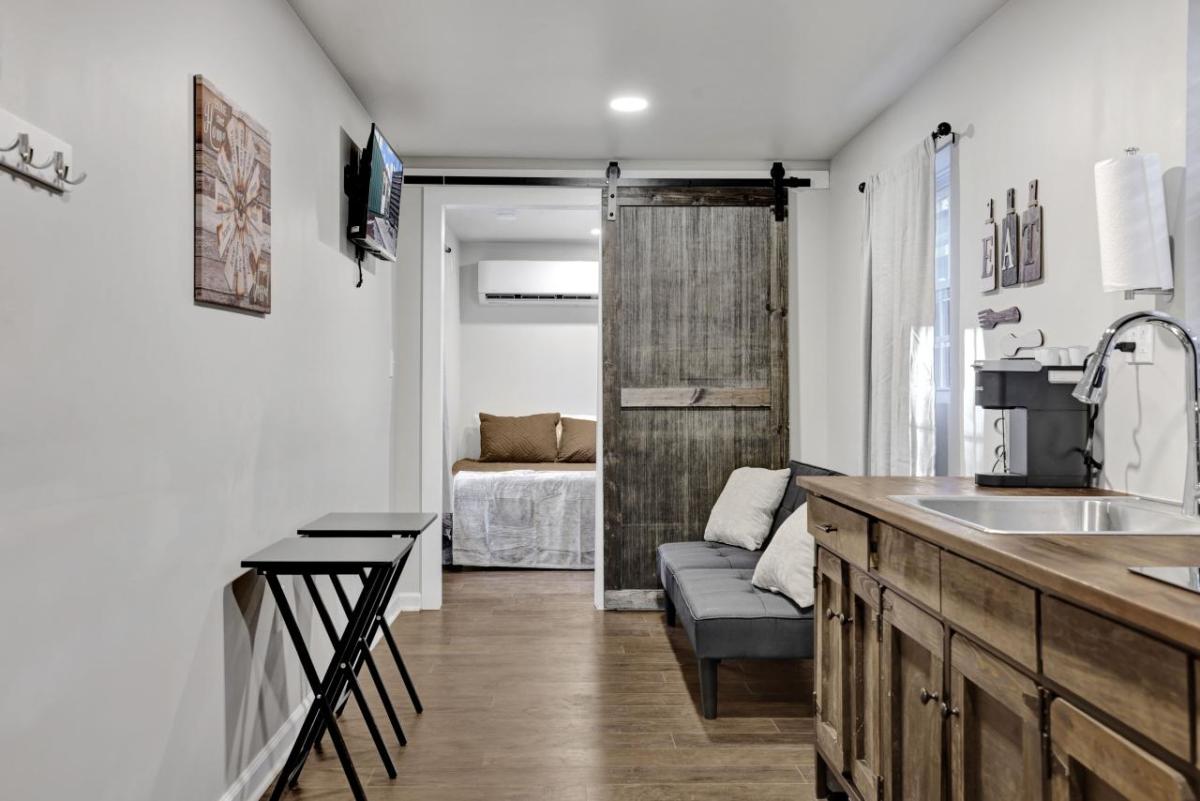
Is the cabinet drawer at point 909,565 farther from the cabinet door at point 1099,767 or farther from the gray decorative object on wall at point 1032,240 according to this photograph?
the gray decorative object on wall at point 1032,240

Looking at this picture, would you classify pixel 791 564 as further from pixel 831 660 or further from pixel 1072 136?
pixel 1072 136

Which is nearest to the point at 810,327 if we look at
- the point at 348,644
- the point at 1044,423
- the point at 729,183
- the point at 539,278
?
the point at 729,183

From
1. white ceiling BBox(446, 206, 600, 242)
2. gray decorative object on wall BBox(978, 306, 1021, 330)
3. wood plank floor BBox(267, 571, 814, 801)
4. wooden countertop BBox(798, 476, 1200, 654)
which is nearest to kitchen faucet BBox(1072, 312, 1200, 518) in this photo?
wooden countertop BBox(798, 476, 1200, 654)

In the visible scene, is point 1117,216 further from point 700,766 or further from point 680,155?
point 680,155

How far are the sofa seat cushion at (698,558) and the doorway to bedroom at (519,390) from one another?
149cm

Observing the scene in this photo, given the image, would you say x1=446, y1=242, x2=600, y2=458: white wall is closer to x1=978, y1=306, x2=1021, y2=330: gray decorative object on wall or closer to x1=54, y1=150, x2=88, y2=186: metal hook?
x1=978, y1=306, x2=1021, y2=330: gray decorative object on wall

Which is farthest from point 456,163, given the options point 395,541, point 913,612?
point 913,612

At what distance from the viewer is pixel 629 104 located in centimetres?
370

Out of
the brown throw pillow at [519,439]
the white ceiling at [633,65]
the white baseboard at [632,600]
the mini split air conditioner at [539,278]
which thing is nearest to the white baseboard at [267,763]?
the white baseboard at [632,600]

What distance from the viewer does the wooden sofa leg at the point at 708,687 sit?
119 inches

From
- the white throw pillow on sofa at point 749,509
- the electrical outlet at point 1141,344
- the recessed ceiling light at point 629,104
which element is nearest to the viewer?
the electrical outlet at point 1141,344

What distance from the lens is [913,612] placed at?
5.77 ft

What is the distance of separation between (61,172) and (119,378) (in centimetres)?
42

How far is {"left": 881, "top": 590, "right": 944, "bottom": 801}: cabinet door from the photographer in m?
1.67
